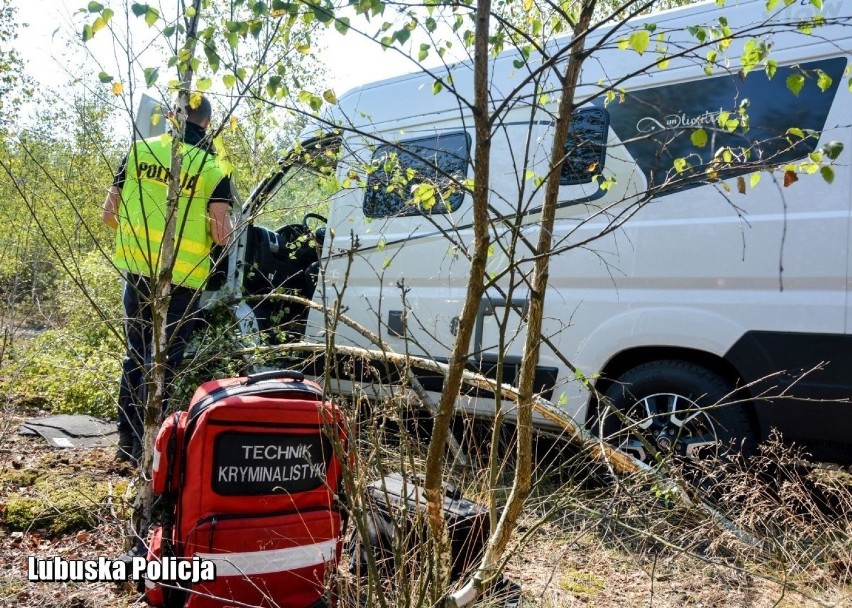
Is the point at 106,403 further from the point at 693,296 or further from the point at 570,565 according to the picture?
the point at 693,296

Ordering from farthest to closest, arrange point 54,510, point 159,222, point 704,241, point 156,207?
point 704,241 → point 159,222 → point 156,207 → point 54,510

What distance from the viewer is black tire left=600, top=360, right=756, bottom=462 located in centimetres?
328

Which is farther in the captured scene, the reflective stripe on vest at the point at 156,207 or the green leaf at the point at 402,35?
the reflective stripe on vest at the point at 156,207

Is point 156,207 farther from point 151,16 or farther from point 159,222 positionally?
point 151,16

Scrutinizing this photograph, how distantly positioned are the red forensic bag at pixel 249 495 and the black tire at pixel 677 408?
5.34ft

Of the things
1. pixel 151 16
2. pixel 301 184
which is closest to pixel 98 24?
pixel 151 16

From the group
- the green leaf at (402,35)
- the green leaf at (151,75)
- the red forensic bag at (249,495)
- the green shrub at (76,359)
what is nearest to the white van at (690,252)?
A: the red forensic bag at (249,495)

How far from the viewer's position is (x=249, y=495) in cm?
212

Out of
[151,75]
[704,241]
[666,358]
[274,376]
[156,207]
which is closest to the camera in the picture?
[151,75]

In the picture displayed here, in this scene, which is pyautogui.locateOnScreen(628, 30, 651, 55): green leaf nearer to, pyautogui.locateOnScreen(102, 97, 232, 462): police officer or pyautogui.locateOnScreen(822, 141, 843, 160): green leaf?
pyautogui.locateOnScreen(822, 141, 843, 160): green leaf

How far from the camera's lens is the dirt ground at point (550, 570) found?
225cm

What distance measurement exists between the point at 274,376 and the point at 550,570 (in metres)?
1.23

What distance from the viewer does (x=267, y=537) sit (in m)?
2.11

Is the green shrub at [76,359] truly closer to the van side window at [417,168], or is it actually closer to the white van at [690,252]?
the white van at [690,252]
